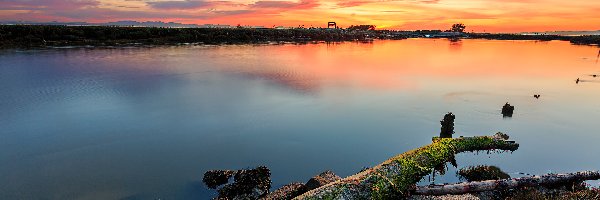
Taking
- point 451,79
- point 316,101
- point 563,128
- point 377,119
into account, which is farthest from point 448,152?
point 451,79

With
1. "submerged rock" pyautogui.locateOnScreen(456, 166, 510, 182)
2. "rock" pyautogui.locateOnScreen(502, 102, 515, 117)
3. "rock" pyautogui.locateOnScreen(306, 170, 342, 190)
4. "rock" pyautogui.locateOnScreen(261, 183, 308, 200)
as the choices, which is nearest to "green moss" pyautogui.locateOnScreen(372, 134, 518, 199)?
"submerged rock" pyautogui.locateOnScreen(456, 166, 510, 182)

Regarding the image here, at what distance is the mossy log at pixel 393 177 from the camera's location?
743 centimetres

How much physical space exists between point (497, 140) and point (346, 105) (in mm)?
9205

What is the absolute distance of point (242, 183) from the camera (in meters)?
9.57

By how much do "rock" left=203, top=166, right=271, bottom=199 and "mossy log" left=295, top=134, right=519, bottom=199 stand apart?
239cm

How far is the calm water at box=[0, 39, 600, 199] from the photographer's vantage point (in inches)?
435

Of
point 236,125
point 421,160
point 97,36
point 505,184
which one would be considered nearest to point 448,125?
point 421,160

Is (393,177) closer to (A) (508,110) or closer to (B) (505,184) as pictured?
(B) (505,184)

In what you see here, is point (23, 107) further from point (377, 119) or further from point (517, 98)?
point (517, 98)

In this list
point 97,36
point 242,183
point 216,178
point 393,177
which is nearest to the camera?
point 393,177

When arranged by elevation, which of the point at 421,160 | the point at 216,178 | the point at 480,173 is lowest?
the point at 480,173

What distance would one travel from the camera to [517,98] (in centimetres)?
2427

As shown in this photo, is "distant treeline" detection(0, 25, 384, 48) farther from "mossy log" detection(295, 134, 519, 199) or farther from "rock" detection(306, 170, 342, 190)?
"mossy log" detection(295, 134, 519, 199)

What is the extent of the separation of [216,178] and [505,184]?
7235 mm
